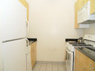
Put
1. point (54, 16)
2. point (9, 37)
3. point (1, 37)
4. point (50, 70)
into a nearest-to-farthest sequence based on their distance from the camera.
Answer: point (1, 37), point (9, 37), point (50, 70), point (54, 16)

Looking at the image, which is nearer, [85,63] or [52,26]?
[85,63]

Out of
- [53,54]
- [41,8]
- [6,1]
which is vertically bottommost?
[53,54]

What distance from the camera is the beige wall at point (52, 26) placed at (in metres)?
2.92

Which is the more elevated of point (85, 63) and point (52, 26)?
point (52, 26)

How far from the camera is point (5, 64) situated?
38.3 inches

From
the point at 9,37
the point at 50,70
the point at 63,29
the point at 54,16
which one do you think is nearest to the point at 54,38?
the point at 63,29

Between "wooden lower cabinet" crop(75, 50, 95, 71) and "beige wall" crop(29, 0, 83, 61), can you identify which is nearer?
"wooden lower cabinet" crop(75, 50, 95, 71)

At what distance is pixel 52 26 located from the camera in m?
2.98

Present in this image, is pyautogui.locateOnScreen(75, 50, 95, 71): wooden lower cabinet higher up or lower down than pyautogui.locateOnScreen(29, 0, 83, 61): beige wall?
lower down

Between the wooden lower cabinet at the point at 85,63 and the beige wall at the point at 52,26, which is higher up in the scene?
the beige wall at the point at 52,26

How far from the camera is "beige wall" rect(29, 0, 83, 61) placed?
9.59 ft

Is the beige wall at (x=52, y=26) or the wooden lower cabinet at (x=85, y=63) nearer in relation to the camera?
the wooden lower cabinet at (x=85, y=63)

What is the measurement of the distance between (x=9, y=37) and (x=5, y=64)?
1.20 feet

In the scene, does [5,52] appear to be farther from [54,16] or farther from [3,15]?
[54,16]
